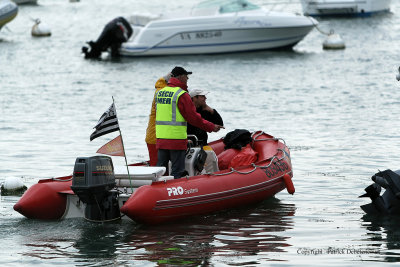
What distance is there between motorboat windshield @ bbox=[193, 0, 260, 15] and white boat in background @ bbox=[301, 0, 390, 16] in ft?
41.8

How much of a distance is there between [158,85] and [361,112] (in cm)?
1021

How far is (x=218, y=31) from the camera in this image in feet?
103

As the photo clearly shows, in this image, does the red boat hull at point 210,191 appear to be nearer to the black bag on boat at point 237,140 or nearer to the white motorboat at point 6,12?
the black bag on boat at point 237,140

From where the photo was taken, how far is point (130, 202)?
1090 centimetres

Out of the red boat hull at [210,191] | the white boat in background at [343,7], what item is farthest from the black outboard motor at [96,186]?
the white boat in background at [343,7]

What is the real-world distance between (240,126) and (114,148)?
347 inches

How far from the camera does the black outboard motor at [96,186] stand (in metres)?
→ 10.8

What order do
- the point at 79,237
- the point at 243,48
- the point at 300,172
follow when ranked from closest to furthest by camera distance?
the point at 79,237 < the point at 300,172 < the point at 243,48

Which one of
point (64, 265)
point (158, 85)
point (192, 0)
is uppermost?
point (192, 0)

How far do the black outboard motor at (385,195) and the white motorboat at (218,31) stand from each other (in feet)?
64.0

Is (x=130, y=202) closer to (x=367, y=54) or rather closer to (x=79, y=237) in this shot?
(x=79, y=237)

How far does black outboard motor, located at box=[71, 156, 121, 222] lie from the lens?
10.8 m

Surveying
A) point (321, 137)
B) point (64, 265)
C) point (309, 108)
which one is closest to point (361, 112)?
point (309, 108)

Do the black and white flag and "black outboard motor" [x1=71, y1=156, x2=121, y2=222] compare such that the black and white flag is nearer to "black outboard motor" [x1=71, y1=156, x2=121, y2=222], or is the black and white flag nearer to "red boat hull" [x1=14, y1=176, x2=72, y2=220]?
"black outboard motor" [x1=71, y1=156, x2=121, y2=222]
